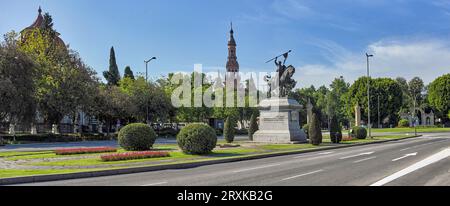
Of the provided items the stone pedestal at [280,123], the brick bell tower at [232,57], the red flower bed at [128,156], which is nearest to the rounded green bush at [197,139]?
the red flower bed at [128,156]

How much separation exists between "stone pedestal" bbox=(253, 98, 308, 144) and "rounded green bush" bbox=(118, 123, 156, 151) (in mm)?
12855

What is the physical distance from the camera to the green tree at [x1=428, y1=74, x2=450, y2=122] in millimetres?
97562

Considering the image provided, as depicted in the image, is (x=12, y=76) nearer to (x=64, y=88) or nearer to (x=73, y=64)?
(x=64, y=88)

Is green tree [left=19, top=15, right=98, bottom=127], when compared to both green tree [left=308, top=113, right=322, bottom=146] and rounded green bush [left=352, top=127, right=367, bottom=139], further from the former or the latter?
rounded green bush [left=352, top=127, right=367, bottom=139]

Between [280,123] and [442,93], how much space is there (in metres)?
79.5

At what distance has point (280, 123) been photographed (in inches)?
1375

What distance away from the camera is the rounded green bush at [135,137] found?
2505cm

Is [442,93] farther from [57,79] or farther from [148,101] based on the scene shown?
[57,79]

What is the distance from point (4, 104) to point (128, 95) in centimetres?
1902

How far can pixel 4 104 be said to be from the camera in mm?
39719

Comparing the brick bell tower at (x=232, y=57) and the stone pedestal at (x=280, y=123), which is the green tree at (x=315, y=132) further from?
the brick bell tower at (x=232, y=57)

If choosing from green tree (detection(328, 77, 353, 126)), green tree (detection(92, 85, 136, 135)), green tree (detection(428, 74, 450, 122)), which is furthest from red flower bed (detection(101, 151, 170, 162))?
green tree (detection(328, 77, 353, 126))

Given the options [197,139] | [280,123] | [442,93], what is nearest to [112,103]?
[280,123]
